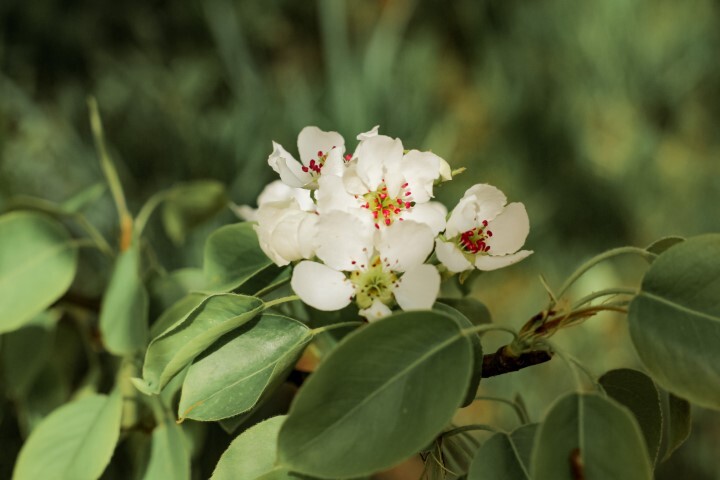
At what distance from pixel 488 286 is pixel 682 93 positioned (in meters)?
0.66

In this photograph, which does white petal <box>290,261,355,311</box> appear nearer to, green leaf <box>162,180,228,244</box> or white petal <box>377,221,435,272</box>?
white petal <box>377,221,435,272</box>

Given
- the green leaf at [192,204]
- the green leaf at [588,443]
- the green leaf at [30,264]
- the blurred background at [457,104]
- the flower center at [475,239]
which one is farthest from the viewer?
the blurred background at [457,104]

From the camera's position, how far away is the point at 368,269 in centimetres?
38

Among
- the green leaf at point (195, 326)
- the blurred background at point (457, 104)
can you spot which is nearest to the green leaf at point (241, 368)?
the green leaf at point (195, 326)

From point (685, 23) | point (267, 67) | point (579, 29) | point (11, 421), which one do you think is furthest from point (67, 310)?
point (685, 23)

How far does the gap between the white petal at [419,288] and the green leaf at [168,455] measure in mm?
204

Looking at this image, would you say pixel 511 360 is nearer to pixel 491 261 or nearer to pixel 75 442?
pixel 491 261

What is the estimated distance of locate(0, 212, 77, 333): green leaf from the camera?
0.51 m

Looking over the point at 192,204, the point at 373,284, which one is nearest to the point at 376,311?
the point at 373,284

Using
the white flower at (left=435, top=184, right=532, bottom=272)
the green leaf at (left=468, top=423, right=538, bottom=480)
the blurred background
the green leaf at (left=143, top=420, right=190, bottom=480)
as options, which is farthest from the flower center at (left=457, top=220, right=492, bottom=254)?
the blurred background

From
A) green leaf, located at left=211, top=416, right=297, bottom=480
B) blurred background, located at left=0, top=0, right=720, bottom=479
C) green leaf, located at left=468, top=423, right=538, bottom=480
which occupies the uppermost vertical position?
green leaf, located at left=468, top=423, right=538, bottom=480

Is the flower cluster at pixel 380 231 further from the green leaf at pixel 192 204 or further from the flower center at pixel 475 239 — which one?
the green leaf at pixel 192 204

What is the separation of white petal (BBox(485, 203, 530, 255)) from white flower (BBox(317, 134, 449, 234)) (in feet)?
0.12

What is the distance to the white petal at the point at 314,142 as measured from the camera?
440 mm
